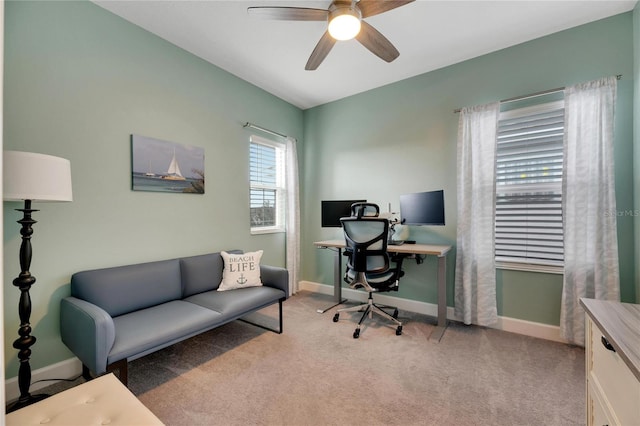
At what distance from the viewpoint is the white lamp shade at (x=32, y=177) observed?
1492mm

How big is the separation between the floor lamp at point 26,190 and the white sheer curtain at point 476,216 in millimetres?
3334

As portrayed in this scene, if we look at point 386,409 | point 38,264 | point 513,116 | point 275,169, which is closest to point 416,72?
point 513,116

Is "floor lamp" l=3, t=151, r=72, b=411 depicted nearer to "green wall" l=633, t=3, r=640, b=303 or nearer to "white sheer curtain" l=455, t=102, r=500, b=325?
"white sheer curtain" l=455, t=102, r=500, b=325

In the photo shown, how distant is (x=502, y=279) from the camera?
2877mm

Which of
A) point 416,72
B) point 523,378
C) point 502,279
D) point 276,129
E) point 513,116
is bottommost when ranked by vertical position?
point 523,378

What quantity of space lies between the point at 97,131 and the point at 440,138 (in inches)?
133

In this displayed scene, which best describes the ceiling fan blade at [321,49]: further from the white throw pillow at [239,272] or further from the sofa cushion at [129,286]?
the sofa cushion at [129,286]

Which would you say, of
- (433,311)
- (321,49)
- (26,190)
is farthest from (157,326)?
(433,311)

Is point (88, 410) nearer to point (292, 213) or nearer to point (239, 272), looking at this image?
point (239, 272)

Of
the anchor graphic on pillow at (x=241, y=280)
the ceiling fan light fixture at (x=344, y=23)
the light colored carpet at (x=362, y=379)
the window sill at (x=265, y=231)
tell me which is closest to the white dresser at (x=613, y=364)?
the light colored carpet at (x=362, y=379)

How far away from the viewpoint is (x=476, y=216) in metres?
2.87

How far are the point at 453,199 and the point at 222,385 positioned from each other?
287 centimetres

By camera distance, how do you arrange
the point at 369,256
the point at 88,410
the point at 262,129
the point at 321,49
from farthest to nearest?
the point at 262,129 < the point at 369,256 < the point at 321,49 < the point at 88,410

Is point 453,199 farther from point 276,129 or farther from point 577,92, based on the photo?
point 276,129
